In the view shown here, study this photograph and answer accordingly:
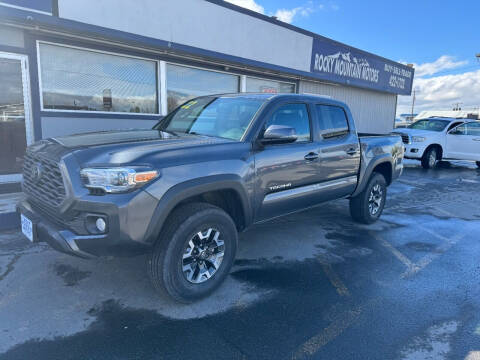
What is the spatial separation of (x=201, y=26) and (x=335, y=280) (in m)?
7.03

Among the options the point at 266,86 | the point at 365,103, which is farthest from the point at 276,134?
the point at 365,103

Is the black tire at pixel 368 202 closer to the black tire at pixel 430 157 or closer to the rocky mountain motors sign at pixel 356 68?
the rocky mountain motors sign at pixel 356 68

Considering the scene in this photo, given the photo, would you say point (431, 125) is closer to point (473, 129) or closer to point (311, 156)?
point (473, 129)

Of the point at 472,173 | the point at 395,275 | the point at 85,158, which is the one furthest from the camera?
the point at 472,173

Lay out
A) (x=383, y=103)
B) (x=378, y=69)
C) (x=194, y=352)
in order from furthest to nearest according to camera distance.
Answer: (x=383, y=103) → (x=378, y=69) → (x=194, y=352)

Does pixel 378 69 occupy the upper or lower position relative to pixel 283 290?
upper

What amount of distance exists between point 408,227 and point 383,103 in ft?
42.2

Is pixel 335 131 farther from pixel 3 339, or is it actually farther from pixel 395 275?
pixel 3 339

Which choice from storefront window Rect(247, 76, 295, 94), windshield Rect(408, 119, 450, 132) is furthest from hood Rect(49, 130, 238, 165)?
windshield Rect(408, 119, 450, 132)

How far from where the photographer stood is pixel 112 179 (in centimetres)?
245

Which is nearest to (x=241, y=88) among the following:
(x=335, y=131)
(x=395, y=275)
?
(x=335, y=131)

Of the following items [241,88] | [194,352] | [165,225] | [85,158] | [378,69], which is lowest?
[194,352]

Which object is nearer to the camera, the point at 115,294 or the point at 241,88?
the point at 115,294

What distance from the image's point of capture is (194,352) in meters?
2.38
